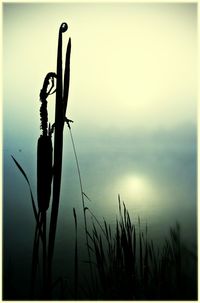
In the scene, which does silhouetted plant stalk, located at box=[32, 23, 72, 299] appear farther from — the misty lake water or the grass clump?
the grass clump

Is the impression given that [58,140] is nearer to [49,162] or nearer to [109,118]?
[49,162]

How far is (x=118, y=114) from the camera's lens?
5.88 feet

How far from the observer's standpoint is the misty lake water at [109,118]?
1769 millimetres

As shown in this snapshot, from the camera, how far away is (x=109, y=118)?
1794 millimetres

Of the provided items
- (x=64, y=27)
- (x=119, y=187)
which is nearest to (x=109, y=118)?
(x=119, y=187)

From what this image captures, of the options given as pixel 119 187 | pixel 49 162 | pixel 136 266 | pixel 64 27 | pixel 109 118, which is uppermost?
pixel 64 27

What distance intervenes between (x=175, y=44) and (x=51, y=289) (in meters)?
1.21

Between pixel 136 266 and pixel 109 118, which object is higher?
pixel 109 118

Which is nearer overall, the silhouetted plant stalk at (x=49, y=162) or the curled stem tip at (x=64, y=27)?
the silhouetted plant stalk at (x=49, y=162)

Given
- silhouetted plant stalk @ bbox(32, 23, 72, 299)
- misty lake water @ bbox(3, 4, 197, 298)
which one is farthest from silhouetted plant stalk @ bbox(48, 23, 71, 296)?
misty lake water @ bbox(3, 4, 197, 298)

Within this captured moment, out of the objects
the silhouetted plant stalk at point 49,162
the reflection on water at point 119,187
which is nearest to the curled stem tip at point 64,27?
the silhouetted plant stalk at point 49,162

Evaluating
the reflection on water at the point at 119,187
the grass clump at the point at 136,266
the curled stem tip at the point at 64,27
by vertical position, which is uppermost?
the curled stem tip at the point at 64,27

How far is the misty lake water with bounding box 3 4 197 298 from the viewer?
5.80 ft

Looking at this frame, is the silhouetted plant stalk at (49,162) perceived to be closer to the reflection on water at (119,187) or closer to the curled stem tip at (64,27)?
the curled stem tip at (64,27)
